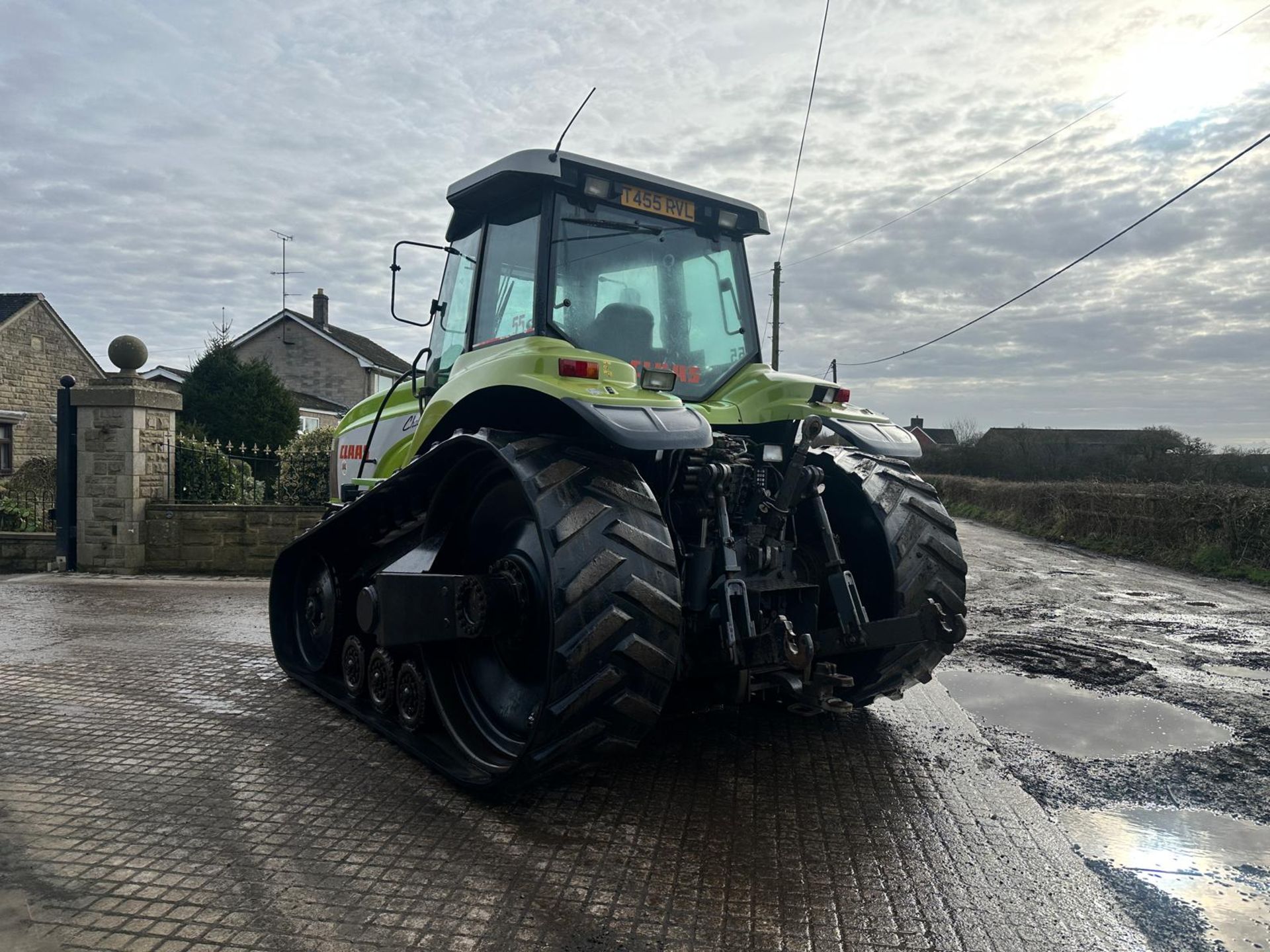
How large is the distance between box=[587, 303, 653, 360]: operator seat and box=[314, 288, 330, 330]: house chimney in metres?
34.4

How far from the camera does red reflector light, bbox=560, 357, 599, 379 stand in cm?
372

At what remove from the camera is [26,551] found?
1237 centimetres

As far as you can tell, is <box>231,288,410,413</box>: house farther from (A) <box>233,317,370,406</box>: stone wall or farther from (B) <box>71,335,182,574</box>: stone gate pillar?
(B) <box>71,335,182,574</box>: stone gate pillar

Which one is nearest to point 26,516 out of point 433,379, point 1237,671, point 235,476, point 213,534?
point 235,476

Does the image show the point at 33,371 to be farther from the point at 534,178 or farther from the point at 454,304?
the point at 534,178

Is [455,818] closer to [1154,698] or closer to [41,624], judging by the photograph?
[1154,698]

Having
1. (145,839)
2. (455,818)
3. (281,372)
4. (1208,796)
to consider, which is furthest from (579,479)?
(281,372)

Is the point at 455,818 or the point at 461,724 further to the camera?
the point at 461,724

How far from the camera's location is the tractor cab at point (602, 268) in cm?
459

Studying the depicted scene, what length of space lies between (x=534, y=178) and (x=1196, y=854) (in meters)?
4.02

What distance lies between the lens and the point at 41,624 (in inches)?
319

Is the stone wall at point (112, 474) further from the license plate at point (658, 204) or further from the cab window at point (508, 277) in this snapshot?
the license plate at point (658, 204)

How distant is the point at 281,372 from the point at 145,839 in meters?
34.8

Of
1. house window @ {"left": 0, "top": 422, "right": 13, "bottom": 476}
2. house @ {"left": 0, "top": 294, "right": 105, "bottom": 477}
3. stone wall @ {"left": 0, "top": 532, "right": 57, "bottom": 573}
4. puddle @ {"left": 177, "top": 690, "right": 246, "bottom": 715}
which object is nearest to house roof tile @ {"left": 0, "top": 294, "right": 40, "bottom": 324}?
house @ {"left": 0, "top": 294, "right": 105, "bottom": 477}
